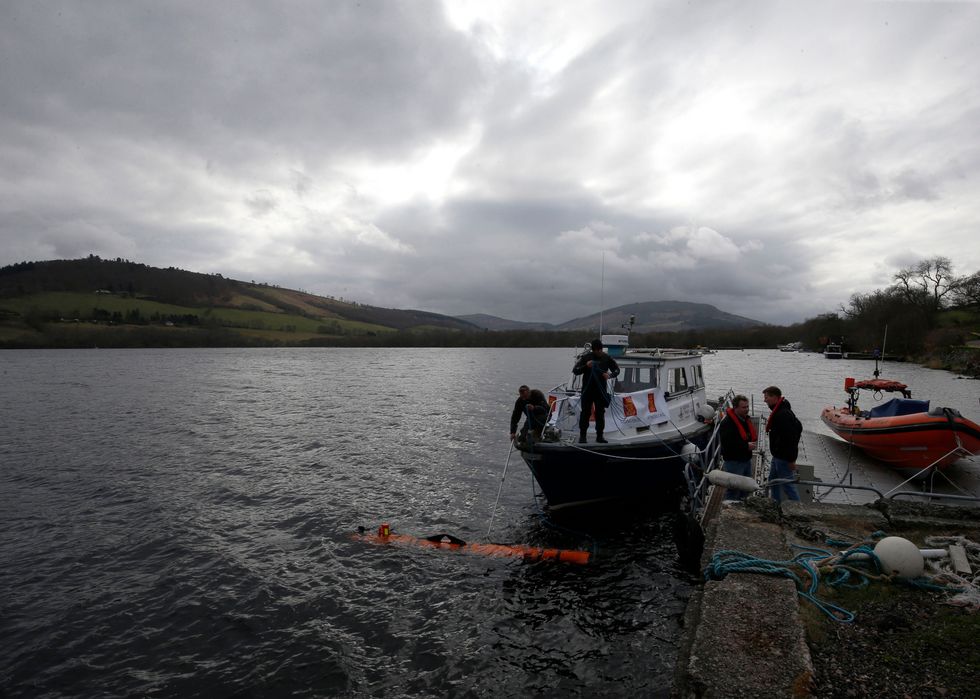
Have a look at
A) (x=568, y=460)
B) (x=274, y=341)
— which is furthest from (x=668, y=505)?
(x=274, y=341)

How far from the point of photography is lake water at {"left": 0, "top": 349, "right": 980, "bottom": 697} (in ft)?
24.3

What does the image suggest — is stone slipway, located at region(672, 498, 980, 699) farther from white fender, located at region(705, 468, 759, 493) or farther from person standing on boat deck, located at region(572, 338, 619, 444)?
person standing on boat deck, located at region(572, 338, 619, 444)

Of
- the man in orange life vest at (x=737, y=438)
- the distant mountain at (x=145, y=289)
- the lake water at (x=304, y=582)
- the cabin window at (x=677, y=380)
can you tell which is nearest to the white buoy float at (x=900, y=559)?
the lake water at (x=304, y=582)

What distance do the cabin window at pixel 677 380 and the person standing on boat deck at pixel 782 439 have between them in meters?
4.83

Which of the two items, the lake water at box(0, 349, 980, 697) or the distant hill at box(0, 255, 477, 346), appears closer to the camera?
the lake water at box(0, 349, 980, 697)

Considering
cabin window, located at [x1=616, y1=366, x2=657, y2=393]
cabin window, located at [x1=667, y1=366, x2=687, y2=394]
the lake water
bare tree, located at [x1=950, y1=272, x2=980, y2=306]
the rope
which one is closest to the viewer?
the rope

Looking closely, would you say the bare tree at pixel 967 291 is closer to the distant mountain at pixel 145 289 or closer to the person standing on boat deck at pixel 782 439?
the person standing on boat deck at pixel 782 439

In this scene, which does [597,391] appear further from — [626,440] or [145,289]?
[145,289]

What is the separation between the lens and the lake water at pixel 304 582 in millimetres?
7406

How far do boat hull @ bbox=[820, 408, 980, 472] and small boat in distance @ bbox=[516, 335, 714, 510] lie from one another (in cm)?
567

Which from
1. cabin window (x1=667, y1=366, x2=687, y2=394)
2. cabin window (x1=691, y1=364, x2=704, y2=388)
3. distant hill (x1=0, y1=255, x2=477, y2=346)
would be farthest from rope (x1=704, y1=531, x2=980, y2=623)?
distant hill (x1=0, y1=255, x2=477, y2=346)

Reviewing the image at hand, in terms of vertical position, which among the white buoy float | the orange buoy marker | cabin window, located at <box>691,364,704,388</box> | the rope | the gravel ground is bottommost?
the orange buoy marker

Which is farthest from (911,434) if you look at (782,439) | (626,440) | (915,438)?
(626,440)

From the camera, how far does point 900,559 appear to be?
5.55 meters
